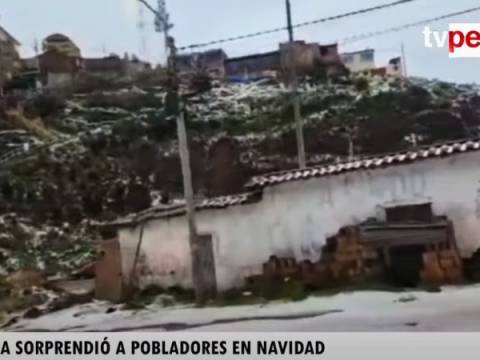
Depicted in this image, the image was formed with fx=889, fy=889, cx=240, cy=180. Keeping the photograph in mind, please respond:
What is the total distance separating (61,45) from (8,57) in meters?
0.15

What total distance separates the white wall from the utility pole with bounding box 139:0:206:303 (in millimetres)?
21

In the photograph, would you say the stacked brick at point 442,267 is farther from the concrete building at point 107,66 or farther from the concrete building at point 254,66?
the concrete building at point 107,66

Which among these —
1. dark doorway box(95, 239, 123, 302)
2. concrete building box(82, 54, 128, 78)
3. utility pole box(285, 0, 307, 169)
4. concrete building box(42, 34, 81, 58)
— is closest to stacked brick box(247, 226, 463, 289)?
utility pole box(285, 0, 307, 169)

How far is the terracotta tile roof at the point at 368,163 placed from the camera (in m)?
2.26

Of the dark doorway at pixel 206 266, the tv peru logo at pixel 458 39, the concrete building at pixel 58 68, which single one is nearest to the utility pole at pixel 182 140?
the dark doorway at pixel 206 266

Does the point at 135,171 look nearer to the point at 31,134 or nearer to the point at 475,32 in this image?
the point at 31,134

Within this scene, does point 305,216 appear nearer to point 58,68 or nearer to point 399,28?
point 399,28

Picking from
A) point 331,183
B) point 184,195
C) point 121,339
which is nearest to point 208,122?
point 184,195

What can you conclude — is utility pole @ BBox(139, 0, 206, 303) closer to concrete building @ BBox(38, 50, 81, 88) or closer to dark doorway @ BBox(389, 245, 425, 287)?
concrete building @ BBox(38, 50, 81, 88)

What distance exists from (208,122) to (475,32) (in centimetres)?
74

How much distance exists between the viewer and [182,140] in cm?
240

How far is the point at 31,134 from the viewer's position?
2430 mm

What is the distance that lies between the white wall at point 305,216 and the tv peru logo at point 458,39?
27cm

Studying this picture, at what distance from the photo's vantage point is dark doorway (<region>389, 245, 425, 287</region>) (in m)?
2.27
